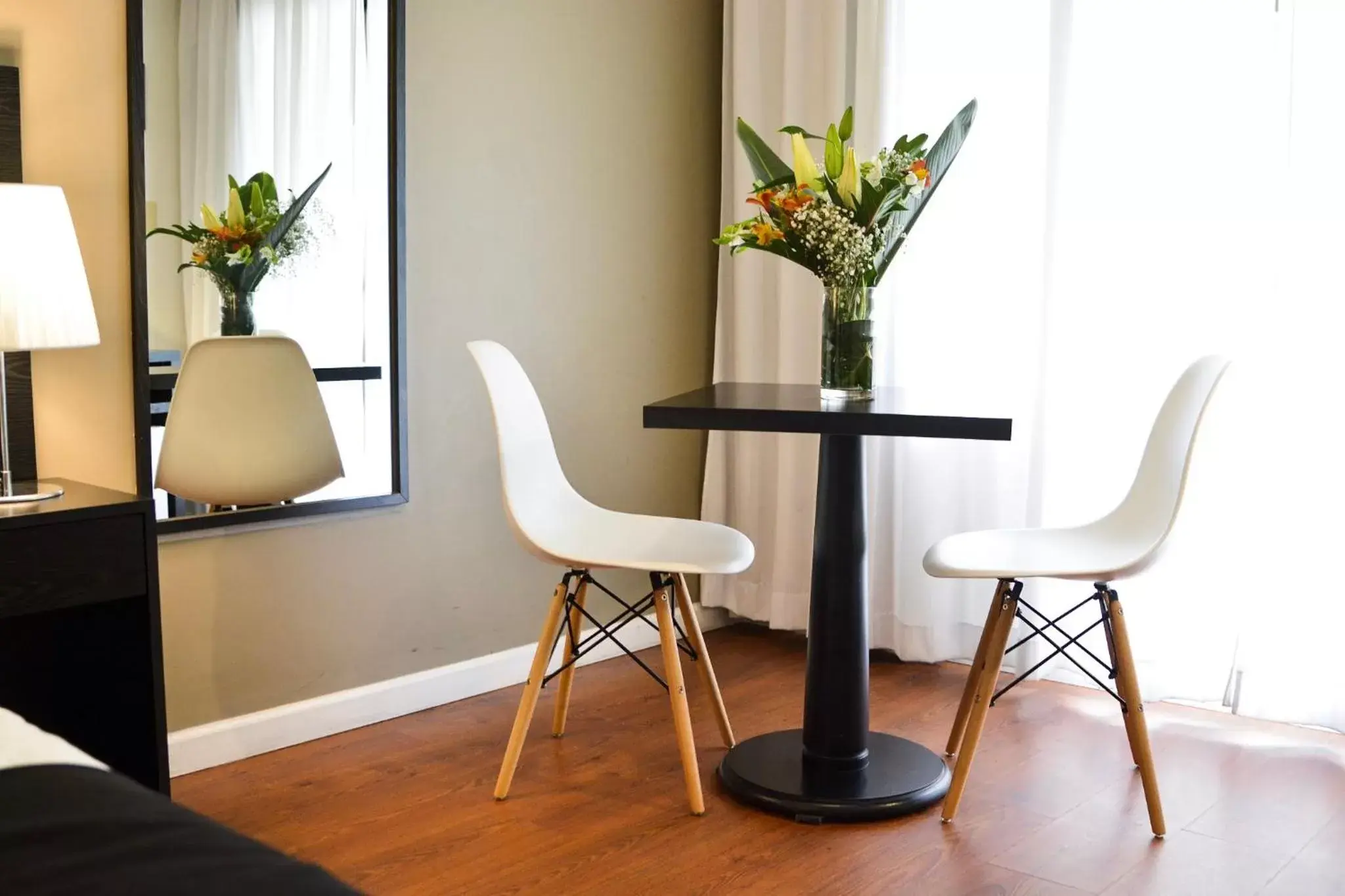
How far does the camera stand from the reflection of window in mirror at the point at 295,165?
2.67m

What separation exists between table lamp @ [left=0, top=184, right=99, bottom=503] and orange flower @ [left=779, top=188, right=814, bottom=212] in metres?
1.29

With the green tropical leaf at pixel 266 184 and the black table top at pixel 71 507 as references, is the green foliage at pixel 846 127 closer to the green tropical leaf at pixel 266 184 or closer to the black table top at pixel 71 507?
the green tropical leaf at pixel 266 184

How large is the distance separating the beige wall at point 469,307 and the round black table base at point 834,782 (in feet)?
3.23

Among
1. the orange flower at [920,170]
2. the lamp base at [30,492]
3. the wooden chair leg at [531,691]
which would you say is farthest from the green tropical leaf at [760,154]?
the lamp base at [30,492]

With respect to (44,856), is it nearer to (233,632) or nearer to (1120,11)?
(233,632)

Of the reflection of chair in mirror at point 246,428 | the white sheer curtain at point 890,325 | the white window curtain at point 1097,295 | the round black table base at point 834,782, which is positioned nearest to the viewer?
the round black table base at point 834,782

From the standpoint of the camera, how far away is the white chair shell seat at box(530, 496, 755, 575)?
8.43 feet

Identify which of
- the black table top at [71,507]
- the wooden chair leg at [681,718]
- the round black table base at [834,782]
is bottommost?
the round black table base at [834,782]

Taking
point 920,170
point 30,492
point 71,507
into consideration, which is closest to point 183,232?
point 30,492

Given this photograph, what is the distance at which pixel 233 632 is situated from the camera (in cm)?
285

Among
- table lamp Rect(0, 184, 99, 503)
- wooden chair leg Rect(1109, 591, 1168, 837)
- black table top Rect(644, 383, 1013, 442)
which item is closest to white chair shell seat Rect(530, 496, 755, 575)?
black table top Rect(644, 383, 1013, 442)

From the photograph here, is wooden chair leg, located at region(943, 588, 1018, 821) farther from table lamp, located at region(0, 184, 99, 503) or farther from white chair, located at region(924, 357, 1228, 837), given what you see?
table lamp, located at region(0, 184, 99, 503)

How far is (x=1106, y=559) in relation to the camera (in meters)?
2.50

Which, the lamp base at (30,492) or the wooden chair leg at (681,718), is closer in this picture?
the lamp base at (30,492)
